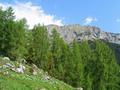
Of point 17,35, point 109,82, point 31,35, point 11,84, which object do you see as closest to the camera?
point 11,84

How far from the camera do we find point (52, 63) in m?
85.9

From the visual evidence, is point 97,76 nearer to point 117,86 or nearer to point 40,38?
point 117,86

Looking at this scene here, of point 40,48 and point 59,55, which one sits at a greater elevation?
point 40,48

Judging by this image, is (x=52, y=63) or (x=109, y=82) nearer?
(x=52, y=63)

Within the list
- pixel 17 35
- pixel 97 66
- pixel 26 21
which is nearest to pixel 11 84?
pixel 17 35

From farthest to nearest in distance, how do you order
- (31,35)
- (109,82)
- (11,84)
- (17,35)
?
(109,82) → (31,35) → (17,35) → (11,84)

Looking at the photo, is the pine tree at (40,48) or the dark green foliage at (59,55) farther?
the pine tree at (40,48)

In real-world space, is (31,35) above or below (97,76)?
above

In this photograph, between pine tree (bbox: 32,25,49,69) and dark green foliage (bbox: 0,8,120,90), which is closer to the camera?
dark green foliage (bbox: 0,8,120,90)

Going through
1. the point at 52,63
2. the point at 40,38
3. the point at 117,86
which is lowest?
the point at 117,86

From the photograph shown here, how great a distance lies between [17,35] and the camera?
76875mm

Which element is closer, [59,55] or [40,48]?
[40,48]

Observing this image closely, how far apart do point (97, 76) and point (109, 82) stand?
3365mm

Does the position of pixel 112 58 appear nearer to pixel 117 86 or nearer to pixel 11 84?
pixel 117 86
